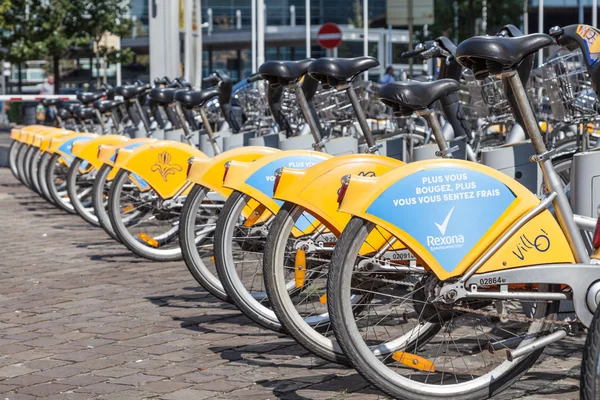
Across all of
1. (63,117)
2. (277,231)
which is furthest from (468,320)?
(63,117)

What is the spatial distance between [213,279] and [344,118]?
2544mm

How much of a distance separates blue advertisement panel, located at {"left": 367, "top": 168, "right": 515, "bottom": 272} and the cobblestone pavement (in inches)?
28.7

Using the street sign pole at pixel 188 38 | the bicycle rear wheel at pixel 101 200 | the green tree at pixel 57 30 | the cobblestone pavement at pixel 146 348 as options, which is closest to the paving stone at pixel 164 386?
the cobblestone pavement at pixel 146 348

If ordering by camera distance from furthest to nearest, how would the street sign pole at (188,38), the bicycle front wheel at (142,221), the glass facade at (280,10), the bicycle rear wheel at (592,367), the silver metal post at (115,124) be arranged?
the glass facade at (280,10)
the street sign pole at (188,38)
the silver metal post at (115,124)
the bicycle front wheel at (142,221)
the bicycle rear wheel at (592,367)

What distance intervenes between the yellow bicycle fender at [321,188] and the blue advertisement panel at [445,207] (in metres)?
0.61

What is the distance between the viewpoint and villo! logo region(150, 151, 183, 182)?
7.48 metres

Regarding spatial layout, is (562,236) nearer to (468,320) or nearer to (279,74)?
(468,320)

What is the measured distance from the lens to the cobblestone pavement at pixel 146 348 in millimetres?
4430

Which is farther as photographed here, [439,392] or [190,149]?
[190,149]

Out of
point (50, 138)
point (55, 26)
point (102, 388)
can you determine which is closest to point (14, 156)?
point (50, 138)

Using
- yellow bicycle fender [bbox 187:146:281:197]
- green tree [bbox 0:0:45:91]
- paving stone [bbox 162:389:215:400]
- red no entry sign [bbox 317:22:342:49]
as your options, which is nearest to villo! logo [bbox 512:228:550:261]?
paving stone [bbox 162:389:215:400]

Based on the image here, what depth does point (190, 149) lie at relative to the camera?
754 cm

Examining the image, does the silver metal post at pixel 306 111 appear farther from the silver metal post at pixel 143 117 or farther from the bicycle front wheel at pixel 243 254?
the silver metal post at pixel 143 117

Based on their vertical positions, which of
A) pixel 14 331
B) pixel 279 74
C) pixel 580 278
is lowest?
pixel 14 331
